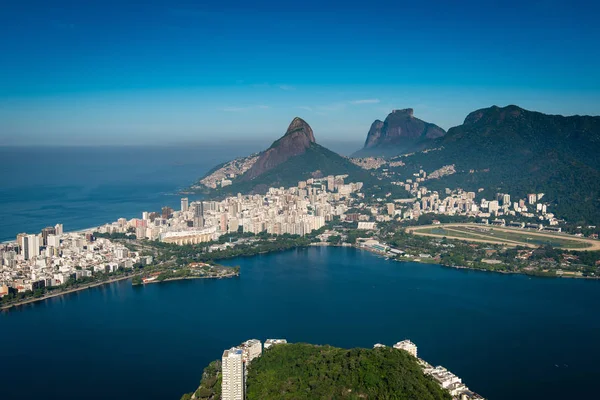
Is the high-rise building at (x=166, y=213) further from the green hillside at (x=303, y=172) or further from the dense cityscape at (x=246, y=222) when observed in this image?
the green hillside at (x=303, y=172)

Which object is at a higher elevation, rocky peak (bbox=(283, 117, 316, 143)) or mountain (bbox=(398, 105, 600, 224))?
rocky peak (bbox=(283, 117, 316, 143))

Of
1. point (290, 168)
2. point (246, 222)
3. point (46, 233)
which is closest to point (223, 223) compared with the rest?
point (246, 222)

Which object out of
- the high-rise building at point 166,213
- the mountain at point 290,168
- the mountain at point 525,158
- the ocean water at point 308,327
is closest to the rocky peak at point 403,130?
the mountain at point 525,158

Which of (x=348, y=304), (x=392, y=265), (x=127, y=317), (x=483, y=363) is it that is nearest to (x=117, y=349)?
(x=127, y=317)

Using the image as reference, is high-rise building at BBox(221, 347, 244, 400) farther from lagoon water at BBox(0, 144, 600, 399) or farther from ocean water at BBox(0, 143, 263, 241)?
ocean water at BBox(0, 143, 263, 241)

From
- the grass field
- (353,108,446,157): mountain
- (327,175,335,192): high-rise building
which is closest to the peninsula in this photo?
the grass field

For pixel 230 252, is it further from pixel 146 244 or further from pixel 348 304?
pixel 348 304
